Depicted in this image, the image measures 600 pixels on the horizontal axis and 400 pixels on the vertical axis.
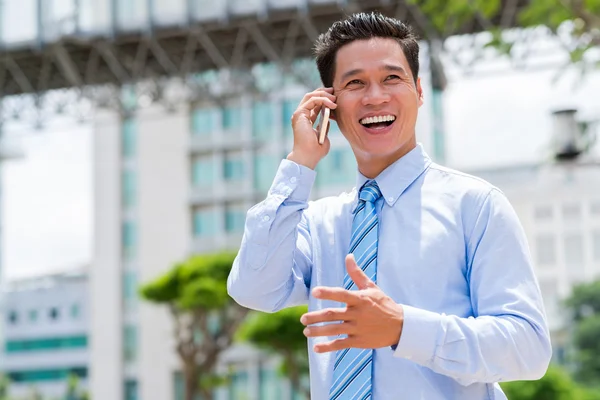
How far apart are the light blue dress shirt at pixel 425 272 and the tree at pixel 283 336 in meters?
23.8

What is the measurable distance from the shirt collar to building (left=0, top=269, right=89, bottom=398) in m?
67.6

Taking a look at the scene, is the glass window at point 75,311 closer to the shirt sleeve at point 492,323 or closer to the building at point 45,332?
the building at point 45,332

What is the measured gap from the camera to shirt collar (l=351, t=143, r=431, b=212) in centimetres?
199

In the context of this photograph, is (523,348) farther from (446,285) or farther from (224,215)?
(224,215)

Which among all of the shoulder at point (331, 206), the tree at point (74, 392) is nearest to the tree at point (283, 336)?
the shoulder at point (331, 206)

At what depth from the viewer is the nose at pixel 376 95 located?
199cm

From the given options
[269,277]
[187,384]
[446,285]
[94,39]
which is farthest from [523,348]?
[187,384]

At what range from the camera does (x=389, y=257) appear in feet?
6.23

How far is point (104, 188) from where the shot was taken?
3516cm

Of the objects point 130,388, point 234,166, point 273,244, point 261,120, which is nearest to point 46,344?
point 130,388

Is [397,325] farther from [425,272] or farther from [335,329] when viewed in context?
[425,272]

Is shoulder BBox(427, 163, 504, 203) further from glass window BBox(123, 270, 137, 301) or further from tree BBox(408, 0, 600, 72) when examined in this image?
glass window BBox(123, 270, 137, 301)

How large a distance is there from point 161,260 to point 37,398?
3420 centimetres

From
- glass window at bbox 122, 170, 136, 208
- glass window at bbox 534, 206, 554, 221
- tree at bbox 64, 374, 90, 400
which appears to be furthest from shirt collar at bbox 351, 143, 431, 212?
glass window at bbox 534, 206, 554, 221
